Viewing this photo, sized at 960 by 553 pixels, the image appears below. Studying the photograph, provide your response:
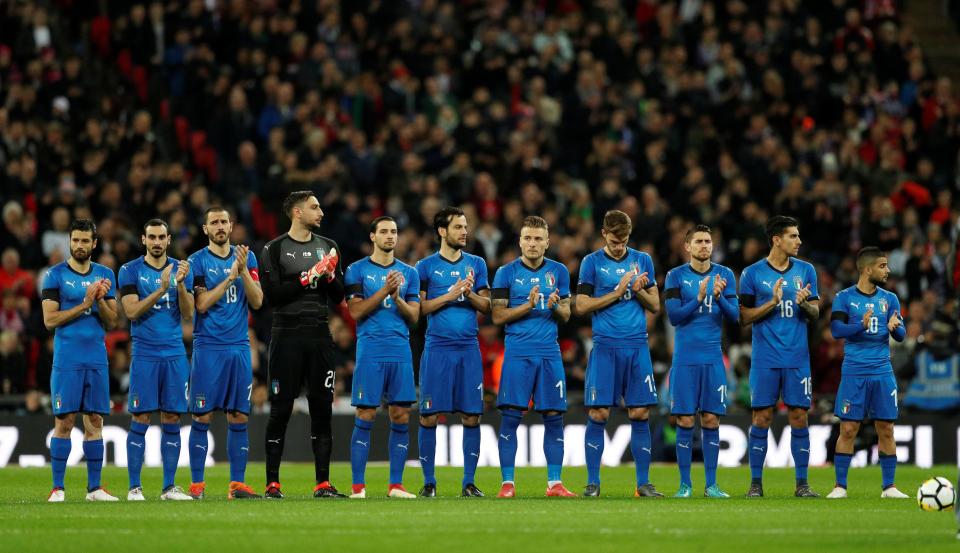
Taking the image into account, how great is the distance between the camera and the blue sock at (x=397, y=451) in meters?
14.7

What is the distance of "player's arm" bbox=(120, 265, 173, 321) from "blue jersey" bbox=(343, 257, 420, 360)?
5.53 ft

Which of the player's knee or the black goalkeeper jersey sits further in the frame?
the player's knee

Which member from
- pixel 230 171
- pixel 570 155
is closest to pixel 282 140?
pixel 230 171

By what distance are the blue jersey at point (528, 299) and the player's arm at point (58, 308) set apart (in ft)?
12.3

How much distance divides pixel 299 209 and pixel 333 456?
765 centimetres

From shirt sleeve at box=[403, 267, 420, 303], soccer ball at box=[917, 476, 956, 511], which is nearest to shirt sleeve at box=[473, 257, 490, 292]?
shirt sleeve at box=[403, 267, 420, 303]

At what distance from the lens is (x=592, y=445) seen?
14945mm

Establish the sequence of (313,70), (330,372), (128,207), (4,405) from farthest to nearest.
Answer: (313,70) < (128,207) < (4,405) < (330,372)

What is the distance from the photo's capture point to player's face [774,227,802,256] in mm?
15203

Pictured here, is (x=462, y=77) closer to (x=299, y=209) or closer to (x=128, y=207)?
(x=128, y=207)

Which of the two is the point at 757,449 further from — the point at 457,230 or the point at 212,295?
the point at 212,295

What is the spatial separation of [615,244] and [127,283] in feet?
15.1

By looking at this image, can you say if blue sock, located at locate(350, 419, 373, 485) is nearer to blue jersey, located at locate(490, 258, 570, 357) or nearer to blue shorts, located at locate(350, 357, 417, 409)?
blue shorts, located at locate(350, 357, 417, 409)

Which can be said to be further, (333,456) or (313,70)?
(313,70)
